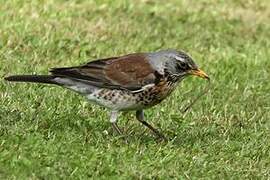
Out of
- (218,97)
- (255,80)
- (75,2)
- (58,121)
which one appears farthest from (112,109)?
(75,2)

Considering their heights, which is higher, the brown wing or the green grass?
the brown wing

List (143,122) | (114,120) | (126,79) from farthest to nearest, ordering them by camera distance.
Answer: (143,122) → (114,120) → (126,79)

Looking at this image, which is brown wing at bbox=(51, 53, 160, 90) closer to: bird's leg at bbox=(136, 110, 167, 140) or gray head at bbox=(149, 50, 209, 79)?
gray head at bbox=(149, 50, 209, 79)

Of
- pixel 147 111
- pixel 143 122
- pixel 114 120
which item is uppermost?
pixel 114 120

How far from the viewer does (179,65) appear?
339 inches

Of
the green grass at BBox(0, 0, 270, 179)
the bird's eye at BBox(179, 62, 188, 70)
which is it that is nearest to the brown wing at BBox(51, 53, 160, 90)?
the bird's eye at BBox(179, 62, 188, 70)

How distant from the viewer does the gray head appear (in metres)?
8.55

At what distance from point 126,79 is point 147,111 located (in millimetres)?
1306

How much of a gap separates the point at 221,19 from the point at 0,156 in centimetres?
867

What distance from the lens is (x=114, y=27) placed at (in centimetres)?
1342

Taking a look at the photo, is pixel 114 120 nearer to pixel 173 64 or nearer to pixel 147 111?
pixel 173 64

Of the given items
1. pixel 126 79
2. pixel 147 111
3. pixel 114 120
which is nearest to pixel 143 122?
pixel 114 120

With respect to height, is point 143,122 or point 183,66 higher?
point 183,66

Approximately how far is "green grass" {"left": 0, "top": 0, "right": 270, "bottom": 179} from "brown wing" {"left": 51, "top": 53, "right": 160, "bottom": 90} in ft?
1.57
